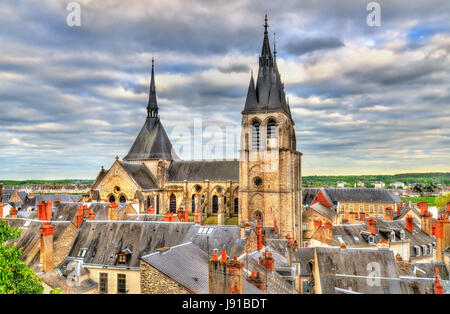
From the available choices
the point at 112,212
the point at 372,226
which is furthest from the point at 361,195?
the point at 112,212

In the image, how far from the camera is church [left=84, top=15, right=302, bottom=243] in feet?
131

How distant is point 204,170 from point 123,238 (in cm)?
2757

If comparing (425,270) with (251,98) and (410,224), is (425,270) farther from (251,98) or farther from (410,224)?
(251,98)

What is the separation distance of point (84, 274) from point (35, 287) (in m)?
8.68

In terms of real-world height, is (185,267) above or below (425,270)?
above

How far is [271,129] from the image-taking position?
40.3 m

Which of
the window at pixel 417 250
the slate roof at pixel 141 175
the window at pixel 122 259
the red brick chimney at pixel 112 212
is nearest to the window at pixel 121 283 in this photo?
the window at pixel 122 259

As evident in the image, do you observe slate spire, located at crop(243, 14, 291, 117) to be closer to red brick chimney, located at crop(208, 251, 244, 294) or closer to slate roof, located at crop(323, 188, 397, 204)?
red brick chimney, located at crop(208, 251, 244, 294)

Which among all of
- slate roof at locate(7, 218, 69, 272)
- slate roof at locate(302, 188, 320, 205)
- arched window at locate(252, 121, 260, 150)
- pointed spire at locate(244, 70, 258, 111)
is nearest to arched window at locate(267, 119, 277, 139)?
arched window at locate(252, 121, 260, 150)

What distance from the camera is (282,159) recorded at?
40.1 meters

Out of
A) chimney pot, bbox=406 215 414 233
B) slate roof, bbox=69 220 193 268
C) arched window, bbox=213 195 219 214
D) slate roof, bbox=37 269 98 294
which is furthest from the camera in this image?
arched window, bbox=213 195 219 214

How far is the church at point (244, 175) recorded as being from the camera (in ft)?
131

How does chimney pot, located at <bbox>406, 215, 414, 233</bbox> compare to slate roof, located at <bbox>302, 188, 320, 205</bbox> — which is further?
slate roof, located at <bbox>302, 188, 320, 205</bbox>

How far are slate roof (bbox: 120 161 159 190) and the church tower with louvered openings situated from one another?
46.2 feet
